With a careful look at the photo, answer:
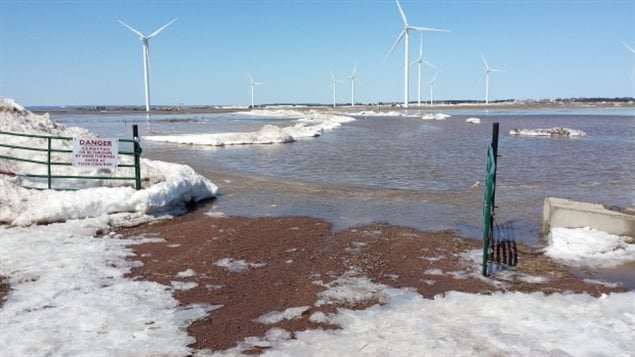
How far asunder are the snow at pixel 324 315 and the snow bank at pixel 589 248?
0.03 m

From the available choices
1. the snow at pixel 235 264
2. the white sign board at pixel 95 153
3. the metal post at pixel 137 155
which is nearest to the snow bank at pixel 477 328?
the snow at pixel 235 264

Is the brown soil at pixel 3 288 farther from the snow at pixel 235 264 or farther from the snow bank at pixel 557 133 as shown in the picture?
the snow bank at pixel 557 133

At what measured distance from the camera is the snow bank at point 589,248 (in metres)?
7.33

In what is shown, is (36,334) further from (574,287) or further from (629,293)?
(629,293)

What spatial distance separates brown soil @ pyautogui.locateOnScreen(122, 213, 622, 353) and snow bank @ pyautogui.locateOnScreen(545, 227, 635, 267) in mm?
379

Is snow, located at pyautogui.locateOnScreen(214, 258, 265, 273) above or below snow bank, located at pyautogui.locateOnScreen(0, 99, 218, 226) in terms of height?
below

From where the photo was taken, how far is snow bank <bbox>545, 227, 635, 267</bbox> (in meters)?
7.33

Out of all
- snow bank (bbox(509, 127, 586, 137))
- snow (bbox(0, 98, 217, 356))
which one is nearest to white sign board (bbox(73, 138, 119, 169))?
snow (bbox(0, 98, 217, 356))

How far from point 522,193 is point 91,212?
1123cm

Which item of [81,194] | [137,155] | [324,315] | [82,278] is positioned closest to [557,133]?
[137,155]

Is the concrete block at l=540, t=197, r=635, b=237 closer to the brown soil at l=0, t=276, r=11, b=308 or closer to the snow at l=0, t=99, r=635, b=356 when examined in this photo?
the snow at l=0, t=99, r=635, b=356

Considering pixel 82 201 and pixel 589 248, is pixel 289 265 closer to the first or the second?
pixel 589 248

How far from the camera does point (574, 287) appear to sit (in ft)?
20.4

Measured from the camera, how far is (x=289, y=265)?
23.7 ft
